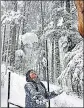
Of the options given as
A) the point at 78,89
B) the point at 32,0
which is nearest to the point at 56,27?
the point at 32,0

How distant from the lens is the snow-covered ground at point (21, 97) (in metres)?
6.45

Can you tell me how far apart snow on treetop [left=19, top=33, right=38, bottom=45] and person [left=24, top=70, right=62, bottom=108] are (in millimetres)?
1183

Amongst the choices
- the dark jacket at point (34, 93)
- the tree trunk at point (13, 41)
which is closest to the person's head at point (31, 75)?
the dark jacket at point (34, 93)

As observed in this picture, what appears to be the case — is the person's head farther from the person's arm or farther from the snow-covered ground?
the snow-covered ground

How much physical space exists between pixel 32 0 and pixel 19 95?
2257mm

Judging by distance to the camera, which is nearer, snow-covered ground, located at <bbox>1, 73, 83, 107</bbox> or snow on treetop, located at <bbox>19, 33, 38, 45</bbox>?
snow-covered ground, located at <bbox>1, 73, 83, 107</bbox>

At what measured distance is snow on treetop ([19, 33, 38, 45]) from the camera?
728cm

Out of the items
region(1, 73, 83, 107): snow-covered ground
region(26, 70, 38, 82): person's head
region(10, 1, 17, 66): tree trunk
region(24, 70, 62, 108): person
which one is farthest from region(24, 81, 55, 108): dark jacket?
region(10, 1, 17, 66): tree trunk

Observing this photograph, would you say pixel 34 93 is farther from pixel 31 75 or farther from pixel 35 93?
pixel 31 75

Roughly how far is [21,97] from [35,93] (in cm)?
77

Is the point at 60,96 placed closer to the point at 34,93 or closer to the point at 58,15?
the point at 34,93

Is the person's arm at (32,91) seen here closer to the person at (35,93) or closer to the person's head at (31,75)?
the person at (35,93)

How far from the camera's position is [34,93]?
602 centimetres

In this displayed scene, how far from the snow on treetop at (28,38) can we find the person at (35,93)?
118cm
